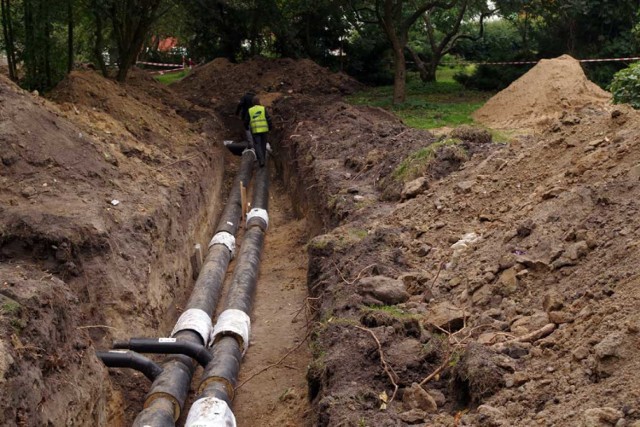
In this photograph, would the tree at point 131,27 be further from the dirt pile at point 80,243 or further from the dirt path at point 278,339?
the dirt path at point 278,339

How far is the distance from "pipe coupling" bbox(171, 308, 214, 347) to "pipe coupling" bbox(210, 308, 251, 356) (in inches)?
4.6

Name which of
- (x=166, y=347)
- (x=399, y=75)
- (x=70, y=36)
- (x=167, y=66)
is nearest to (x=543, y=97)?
(x=399, y=75)

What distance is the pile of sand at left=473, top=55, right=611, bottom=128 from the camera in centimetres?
1975

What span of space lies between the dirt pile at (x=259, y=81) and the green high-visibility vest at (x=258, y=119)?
6.76 m

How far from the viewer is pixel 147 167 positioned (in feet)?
46.5

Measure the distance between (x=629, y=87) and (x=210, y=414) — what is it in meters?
8.98

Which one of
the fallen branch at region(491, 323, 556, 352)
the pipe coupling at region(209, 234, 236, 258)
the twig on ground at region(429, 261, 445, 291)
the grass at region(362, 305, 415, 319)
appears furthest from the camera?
the pipe coupling at region(209, 234, 236, 258)

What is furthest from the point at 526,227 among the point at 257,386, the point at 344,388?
the point at 257,386

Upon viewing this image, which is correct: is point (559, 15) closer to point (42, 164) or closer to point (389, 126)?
point (389, 126)

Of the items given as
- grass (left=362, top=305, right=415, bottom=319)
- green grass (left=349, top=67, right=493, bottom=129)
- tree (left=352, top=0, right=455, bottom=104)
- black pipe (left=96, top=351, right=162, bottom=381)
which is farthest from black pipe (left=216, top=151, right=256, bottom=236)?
grass (left=362, top=305, right=415, bottom=319)

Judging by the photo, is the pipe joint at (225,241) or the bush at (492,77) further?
the bush at (492,77)

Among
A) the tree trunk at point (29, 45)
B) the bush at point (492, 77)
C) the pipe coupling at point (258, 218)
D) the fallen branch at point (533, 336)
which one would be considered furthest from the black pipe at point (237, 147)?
the fallen branch at point (533, 336)

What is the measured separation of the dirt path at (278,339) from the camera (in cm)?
941

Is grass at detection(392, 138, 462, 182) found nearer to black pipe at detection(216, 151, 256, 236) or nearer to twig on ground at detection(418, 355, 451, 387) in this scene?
black pipe at detection(216, 151, 256, 236)
